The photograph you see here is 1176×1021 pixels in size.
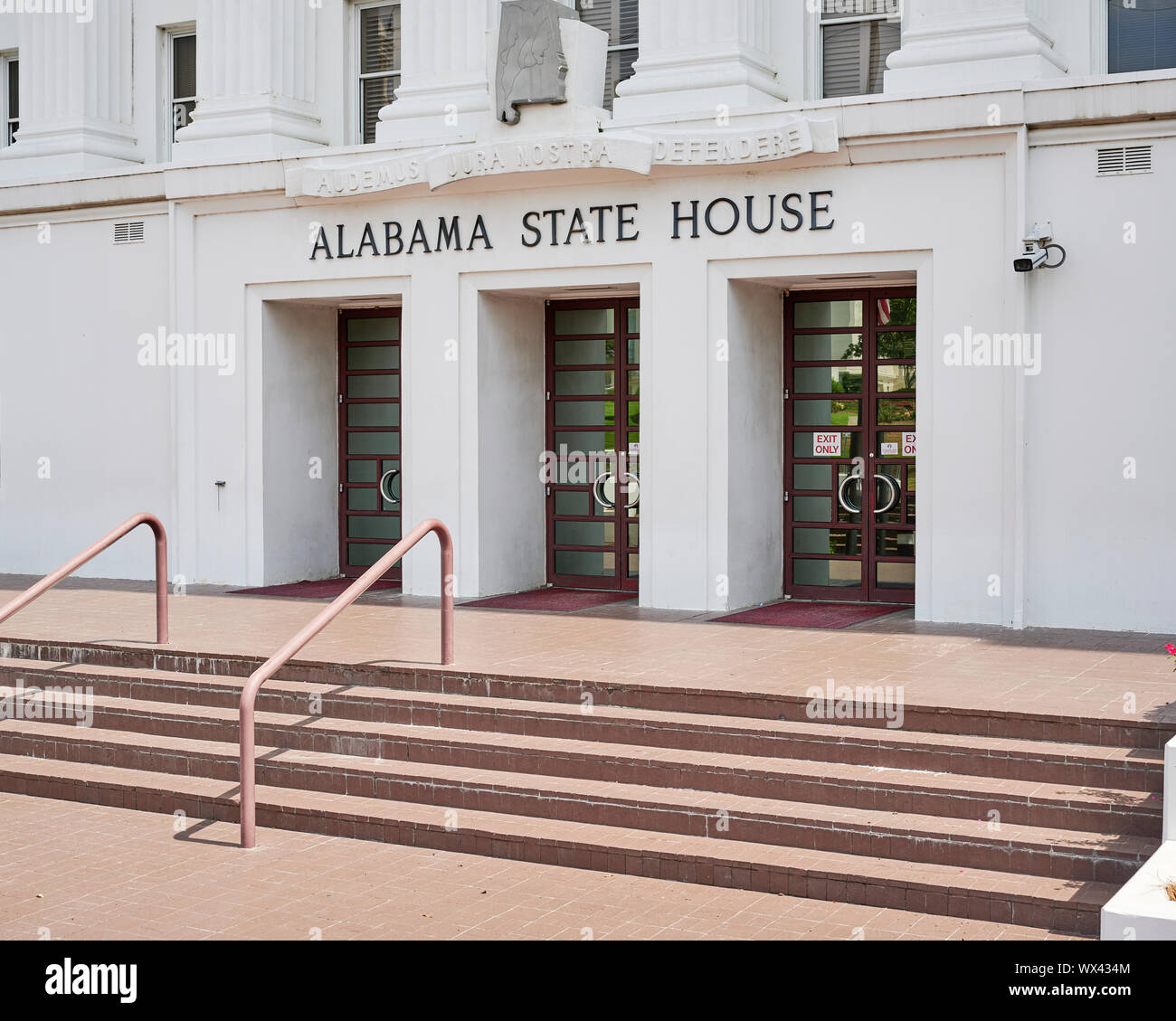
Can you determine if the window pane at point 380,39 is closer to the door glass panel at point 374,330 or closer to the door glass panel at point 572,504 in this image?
the door glass panel at point 374,330

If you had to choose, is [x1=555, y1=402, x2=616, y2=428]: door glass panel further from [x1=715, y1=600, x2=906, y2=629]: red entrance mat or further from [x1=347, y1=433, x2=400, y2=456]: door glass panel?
[x1=715, y1=600, x2=906, y2=629]: red entrance mat

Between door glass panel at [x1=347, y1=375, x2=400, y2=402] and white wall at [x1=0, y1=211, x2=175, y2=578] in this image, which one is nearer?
white wall at [x1=0, y1=211, x2=175, y2=578]

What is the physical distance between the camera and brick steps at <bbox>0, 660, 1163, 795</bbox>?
7281 mm

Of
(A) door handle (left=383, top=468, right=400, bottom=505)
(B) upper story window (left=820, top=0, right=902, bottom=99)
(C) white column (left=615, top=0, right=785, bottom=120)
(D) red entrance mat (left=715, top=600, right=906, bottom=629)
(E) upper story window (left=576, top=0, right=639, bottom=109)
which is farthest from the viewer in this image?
(A) door handle (left=383, top=468, right=400, bottom=505)

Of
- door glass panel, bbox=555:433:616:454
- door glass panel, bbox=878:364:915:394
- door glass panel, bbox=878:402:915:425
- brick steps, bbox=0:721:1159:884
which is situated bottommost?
brick steps, bbox=0:721:1159:884

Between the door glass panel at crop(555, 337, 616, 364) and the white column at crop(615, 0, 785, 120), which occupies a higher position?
the white column at crop(615, 0, 785, 120)

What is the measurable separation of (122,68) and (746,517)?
27.5ft

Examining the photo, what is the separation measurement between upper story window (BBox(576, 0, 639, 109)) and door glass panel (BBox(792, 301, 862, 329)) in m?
2.56

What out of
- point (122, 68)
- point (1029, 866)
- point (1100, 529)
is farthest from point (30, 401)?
point (1029, 866)

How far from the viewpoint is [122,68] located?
1566cm

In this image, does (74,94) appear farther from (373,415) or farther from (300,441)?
(373,415)
